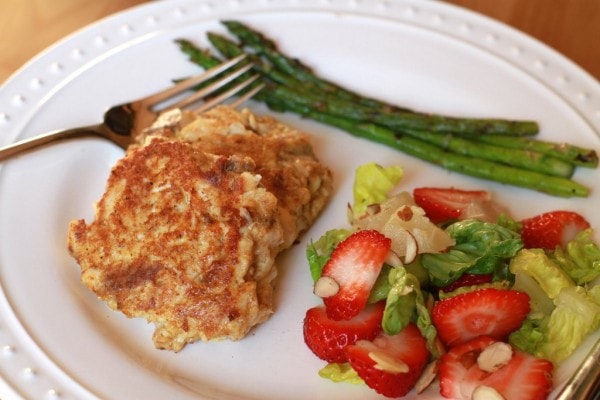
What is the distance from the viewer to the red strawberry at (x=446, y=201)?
330 cm

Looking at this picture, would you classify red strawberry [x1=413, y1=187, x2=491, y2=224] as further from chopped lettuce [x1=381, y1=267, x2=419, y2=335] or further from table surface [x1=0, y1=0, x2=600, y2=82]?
table surface [x1=0, y1=0, x2=600, y2=82]

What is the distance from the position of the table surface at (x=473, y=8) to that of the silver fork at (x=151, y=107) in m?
0.98

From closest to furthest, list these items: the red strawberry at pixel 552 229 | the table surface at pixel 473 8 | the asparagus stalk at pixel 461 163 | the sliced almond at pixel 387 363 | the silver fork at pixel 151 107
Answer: the sliced almond at pixel 387 363
the red strawberry at pixel 552 229
the asparagus stalk at pixel 461 163
the silver fork at pixel 151 107
the table surface at pixel 473 8

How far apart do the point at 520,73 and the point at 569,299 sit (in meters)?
1.60

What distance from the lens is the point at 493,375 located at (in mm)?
2607

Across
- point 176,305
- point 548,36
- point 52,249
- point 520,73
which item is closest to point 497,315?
point 176,305

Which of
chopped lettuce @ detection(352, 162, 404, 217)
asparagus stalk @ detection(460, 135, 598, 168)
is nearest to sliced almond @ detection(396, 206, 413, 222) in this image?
chopped lettuce @ detection(352, 162, 404, 217)

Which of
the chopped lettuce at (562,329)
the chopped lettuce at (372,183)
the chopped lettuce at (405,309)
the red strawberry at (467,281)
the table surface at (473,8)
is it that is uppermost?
the table surface at (473,8)

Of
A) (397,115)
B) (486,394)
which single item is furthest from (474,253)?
(397,115)

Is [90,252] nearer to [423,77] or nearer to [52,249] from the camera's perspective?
[52,249]

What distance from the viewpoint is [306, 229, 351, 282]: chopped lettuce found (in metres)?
3.17

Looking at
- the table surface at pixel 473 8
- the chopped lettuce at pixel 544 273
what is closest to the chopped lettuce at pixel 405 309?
the chopped lettuce at pixel 544 273

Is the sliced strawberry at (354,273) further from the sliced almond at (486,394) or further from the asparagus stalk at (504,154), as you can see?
the asparagus stalk at (504,154)

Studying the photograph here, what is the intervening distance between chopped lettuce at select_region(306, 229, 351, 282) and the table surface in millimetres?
2218
